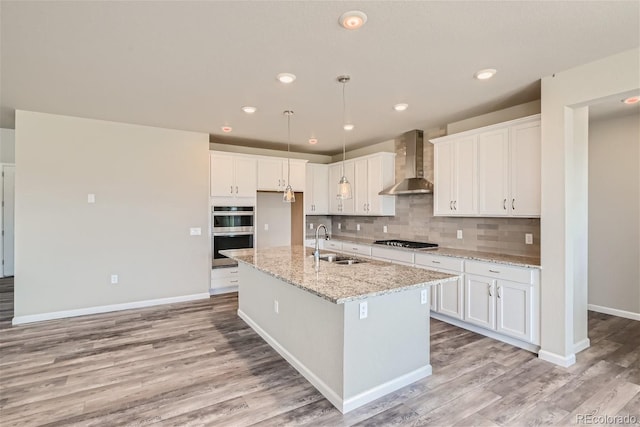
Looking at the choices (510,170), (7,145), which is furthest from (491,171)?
(7,145)

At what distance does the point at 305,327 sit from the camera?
2777 mm

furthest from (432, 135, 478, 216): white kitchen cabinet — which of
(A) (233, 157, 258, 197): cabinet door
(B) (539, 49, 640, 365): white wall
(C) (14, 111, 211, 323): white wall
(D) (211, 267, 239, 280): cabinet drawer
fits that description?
(C) (14, 111, 211, 323): white wall

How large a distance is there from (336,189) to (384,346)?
425cm

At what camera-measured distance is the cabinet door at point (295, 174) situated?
19.4ft

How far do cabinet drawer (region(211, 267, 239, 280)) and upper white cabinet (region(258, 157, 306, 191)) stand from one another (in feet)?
4.83

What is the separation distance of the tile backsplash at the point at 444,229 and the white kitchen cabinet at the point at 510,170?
409 mm

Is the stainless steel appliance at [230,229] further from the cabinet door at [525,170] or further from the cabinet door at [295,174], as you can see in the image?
the cabinet door at [525,170]

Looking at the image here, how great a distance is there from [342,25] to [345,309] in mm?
1904

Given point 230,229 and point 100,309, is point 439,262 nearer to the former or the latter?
point 230,229

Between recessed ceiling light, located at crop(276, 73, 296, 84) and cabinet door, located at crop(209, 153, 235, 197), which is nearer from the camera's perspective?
recessed ceiling light, located at crop(276, 73, 296, 84)

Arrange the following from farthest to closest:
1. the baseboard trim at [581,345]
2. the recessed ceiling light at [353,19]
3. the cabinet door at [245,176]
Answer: the cabinet door at [245,176] < the baseboard trim at [581,345] < the recessed ceiling light at [353,19]

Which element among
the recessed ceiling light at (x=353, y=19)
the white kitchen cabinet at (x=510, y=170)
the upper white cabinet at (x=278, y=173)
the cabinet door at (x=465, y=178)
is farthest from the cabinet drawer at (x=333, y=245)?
the recessed ceiling light at (x=353, y=19)

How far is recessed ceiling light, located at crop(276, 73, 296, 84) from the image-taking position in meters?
2.90

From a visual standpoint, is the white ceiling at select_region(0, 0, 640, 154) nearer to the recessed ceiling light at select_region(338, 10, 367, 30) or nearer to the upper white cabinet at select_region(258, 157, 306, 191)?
the recessed ceiling light at select_region(338, 10, 367, 30)
